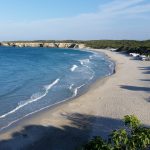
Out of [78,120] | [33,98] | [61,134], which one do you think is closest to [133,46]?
[33,98]

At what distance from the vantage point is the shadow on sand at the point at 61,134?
16.5m

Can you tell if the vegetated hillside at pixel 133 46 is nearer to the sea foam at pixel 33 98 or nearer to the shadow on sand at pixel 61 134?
the sea foam at pixel 33 98

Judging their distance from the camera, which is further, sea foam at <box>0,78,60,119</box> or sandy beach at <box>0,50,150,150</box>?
sea foam at <box>0,78,60,119</box>

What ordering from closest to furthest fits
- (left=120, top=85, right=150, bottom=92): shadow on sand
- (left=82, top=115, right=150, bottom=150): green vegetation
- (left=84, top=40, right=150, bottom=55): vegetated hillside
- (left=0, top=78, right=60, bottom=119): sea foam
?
(left=82, top=115, right=150, bottom=150): green vegetation < (left=0, top=78, right=60, bottom=119): sea foam < (left=120, top=85, right=150, bottom=92): shadow on sand < (left=84, top=40, right=150, bottom=55): vegetated hillside

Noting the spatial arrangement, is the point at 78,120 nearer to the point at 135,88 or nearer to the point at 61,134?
the point at 61,134

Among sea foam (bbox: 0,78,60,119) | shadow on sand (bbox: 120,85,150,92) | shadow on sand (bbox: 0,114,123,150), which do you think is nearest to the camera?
shadow on sand (bbox: 0,114,123,150)

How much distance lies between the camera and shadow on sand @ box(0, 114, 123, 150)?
16.5 m

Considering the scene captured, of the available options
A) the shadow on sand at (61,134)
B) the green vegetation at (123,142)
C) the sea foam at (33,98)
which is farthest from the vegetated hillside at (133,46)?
the green vegetation at (123,142)

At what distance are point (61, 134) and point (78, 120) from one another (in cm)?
283

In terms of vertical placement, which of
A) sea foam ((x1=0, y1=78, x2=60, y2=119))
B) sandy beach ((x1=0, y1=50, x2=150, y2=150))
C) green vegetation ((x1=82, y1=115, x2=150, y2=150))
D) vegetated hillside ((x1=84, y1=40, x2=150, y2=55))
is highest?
green vegetation ((x1=82, y1=115, x2=150, y2=150))

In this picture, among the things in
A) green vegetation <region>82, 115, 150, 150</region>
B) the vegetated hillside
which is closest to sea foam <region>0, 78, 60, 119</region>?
green vegetation <region>82, 115, 150, 150</region>

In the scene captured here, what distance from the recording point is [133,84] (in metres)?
34.0

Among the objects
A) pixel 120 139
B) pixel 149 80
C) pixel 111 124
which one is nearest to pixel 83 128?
pixel 111 124

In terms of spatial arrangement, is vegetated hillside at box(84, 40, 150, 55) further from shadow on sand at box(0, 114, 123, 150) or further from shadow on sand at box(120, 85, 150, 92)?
shadow on sand at box(0, 114, 123, 150)
